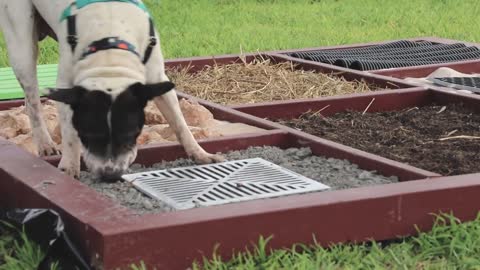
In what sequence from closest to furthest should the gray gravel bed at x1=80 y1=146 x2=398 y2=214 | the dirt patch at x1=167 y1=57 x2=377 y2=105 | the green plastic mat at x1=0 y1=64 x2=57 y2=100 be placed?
the gray gravel bed at x1=80 y1=146 x2=398 y2=214
the green plastic mat at x1=0 y1=64 x2=57 y2=100
the dirt patch at x1=167 y1=57 x2=377 y2=105

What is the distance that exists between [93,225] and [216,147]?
1.79 meters

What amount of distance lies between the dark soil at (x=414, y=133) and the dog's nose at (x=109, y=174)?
5.31ft

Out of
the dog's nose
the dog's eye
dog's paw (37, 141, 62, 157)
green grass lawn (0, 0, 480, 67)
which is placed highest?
the dog's eye

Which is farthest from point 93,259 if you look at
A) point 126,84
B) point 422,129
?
point 422,129

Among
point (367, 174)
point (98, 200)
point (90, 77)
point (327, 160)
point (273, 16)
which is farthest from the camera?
point (273, 16)

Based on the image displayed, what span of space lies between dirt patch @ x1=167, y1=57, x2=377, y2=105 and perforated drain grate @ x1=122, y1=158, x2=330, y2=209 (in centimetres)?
198

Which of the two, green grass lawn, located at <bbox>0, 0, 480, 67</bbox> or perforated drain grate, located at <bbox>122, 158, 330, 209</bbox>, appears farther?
green grass lawn, located at <bbox>0, 0, 480, 67</bbox>

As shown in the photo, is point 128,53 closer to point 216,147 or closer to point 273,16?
point 216,147

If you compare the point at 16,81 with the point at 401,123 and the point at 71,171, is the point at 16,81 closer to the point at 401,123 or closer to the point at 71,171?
the point at 71,171

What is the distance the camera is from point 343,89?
7.45 m

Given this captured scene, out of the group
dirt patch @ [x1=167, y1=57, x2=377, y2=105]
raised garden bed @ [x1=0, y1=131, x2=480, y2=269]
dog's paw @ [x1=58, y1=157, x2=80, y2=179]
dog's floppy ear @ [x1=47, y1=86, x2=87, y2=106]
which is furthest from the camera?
dirt patch @ [x1=167, y1=57, x2=377, y2=105]

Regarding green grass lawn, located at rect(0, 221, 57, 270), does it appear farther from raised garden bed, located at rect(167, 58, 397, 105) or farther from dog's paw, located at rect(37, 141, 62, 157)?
raised garden bed, located at rect(167, 58, 397, 105)

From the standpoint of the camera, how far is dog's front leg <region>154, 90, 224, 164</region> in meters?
5.36

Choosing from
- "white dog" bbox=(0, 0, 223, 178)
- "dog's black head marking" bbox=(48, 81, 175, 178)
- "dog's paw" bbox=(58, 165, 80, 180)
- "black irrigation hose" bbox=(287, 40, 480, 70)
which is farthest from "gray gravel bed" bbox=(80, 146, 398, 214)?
"black irrigation hose" bbox=(287, 40, 480, 70)
